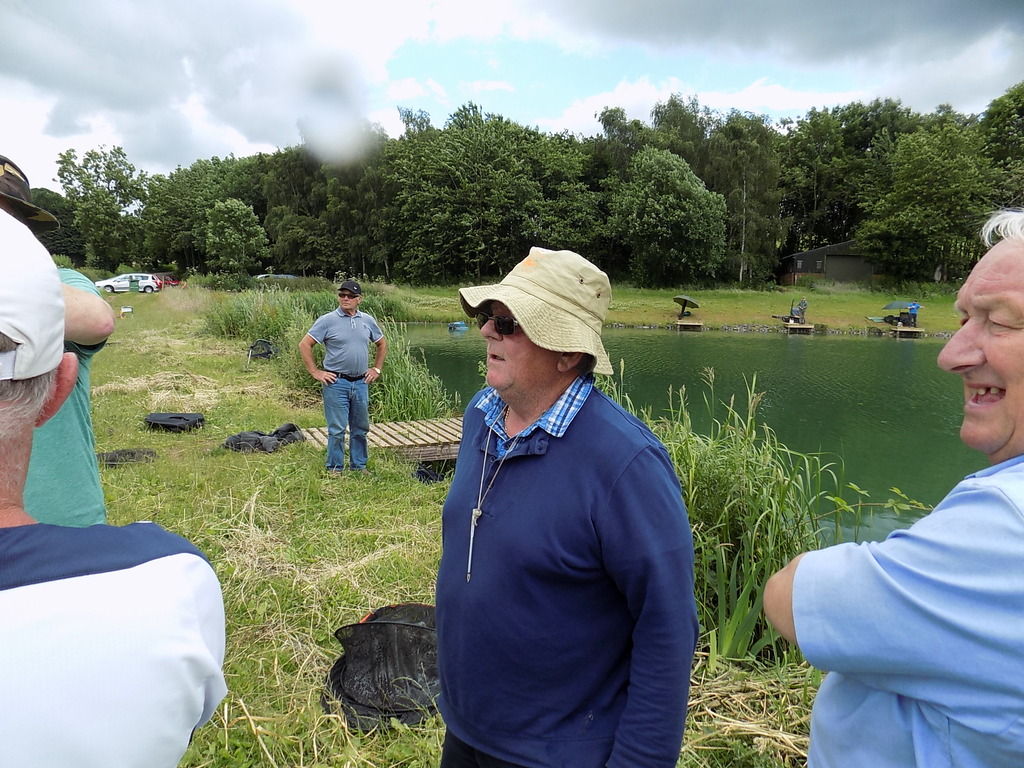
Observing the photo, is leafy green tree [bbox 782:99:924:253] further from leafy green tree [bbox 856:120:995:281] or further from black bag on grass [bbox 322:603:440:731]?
black bag on grass [bbox 322:603:440:731]

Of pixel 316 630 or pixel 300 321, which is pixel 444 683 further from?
pixel 300 321

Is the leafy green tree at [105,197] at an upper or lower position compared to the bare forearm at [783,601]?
upper

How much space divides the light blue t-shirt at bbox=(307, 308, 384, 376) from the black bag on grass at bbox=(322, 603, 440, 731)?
11.3 feet

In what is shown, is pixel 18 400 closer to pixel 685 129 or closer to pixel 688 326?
pixel 688 326

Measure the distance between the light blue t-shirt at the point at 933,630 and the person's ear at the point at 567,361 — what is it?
842mm

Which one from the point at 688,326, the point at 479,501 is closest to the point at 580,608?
the point at 479,501

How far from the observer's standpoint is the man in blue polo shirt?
6.18m

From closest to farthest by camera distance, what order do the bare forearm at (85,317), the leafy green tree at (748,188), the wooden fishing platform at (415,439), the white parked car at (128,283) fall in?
1. the bare forearm at (85,317)
2. the wooden fishing platform at (415,439)
3. the white parked car at (128,283)
4. the leafy green tree at (748,188)

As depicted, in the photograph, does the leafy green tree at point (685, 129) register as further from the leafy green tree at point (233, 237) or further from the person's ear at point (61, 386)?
the person's ear at point (61, 386)

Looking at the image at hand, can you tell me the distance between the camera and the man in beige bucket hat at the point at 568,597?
141cm

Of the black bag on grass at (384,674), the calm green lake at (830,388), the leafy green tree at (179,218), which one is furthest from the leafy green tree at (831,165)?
the black bag on grass at (384,674)

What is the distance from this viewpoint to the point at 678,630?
1409mm

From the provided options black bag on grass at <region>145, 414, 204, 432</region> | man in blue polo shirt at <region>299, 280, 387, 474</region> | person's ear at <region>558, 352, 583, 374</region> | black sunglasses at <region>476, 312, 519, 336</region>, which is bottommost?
black bag on grass at <region>145, 414, 204, 432</region>

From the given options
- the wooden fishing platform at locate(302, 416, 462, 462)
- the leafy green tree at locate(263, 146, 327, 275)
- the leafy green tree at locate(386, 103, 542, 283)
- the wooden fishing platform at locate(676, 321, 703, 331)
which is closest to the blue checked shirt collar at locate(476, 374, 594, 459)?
the wooden fishing platform at locate(302, 416, 462, 462)
